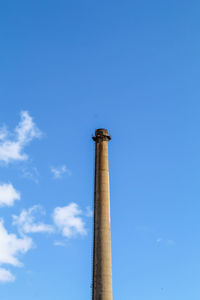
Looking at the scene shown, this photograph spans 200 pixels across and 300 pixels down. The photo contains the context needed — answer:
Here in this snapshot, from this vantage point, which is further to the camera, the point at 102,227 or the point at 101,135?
the point at 101,135

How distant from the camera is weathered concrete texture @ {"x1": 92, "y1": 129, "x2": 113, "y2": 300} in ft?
102

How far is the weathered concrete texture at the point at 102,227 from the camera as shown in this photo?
30953 mm

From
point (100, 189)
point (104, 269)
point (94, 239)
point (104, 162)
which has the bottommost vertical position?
point (104, 269)

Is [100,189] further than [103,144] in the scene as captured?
No

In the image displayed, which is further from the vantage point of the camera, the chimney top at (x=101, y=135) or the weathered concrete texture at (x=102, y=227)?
Result: the chimney top at (x=101, y=135)

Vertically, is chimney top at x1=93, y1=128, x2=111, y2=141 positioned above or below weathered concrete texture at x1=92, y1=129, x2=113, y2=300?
above

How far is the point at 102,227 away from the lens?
33.2 m

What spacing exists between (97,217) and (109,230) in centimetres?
156

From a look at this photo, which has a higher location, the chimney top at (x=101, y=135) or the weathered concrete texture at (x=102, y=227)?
the chimney top at (x=101, y=135)

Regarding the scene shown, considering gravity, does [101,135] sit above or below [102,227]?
above

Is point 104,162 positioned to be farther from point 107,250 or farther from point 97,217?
point 107,250

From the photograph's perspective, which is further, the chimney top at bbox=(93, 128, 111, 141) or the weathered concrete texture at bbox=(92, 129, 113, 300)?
the chimney top at bbox=(93, 128, 111, 141)

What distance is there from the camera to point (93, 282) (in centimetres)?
3152

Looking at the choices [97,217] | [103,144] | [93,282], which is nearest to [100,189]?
[97,217]
